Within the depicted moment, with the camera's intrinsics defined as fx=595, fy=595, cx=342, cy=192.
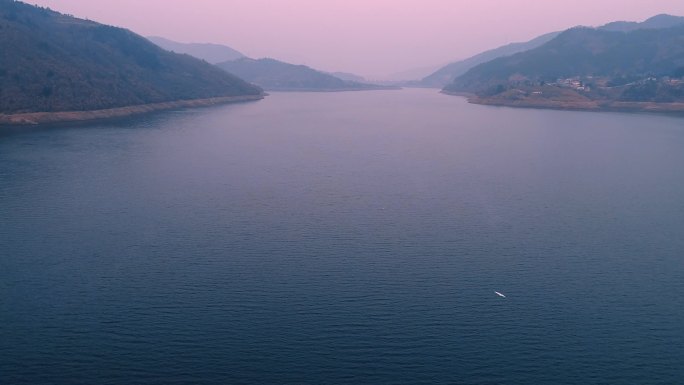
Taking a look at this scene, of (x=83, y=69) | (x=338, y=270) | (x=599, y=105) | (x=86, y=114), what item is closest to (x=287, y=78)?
(x=83, y=69)

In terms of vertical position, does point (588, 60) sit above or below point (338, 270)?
above

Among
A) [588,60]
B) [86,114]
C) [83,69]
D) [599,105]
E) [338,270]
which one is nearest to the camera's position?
[338,270]

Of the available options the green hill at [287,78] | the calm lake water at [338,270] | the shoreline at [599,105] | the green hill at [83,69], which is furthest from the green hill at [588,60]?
the calm lake water at [338,270]

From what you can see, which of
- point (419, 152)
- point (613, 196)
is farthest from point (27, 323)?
point (419, 152)

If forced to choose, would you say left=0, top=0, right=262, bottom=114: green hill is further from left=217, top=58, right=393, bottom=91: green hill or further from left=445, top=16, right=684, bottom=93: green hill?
left=445, top=16, right=684, bottom=93: green hill

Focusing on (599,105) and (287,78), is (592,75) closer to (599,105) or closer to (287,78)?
(599,105)

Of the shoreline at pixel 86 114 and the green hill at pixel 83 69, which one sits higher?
the green hill at pixel 83 69

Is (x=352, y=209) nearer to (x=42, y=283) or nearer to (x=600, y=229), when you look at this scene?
(x=600, y=229)

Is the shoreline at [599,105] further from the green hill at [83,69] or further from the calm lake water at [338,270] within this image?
the green hill at [83,69]
